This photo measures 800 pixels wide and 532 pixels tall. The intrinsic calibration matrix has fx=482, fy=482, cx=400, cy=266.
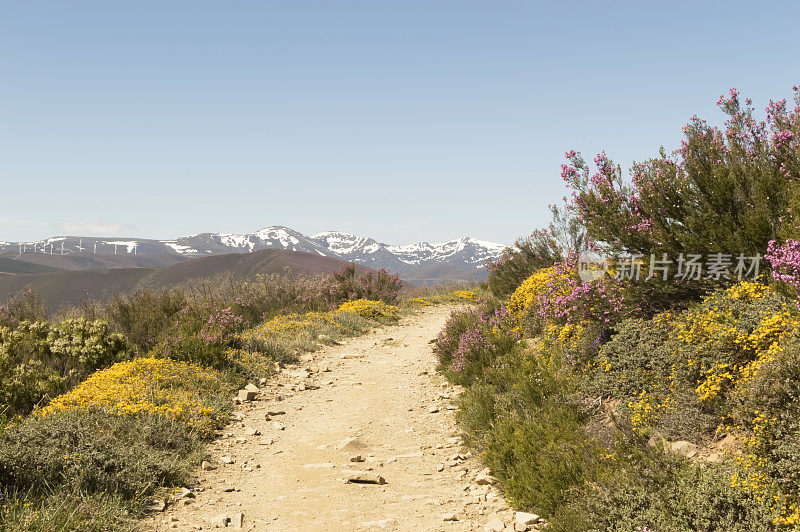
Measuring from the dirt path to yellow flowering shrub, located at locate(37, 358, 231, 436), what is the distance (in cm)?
52

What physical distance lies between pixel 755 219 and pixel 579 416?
334 centimetres

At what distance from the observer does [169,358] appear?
9750 millimetres

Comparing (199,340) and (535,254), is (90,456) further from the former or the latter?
(535,254)

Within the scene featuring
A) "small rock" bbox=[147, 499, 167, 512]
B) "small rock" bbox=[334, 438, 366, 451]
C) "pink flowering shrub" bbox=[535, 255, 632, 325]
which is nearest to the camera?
"small rock" bbox=[147, 499, 167, 512]

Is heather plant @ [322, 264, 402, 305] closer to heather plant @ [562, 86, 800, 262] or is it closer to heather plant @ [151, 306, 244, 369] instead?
heather plant @ [151, 306, 244, 369]

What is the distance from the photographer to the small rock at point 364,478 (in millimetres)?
5719

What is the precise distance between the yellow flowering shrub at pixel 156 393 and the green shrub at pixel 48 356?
0.44 metres

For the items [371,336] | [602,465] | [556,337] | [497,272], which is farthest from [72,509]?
[497,272]

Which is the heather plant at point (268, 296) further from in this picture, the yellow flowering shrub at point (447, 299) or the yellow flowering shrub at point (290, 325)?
the yellow flowering shrub at point (447, 299)

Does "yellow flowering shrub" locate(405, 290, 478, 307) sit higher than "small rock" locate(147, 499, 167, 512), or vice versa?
"yellow flowering shrub" locate(405, 290, 478, 307)

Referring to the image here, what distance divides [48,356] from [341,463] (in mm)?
6464

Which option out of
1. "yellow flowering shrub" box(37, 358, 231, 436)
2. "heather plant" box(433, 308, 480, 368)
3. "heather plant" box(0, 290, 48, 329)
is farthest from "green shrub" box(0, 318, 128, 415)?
"heather plant" box(433, 308, 480, 368)

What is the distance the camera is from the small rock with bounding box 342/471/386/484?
572 centimetres

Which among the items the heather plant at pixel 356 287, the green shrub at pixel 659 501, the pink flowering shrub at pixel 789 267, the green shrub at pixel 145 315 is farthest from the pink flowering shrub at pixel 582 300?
the heather plant at pixel 356 287
